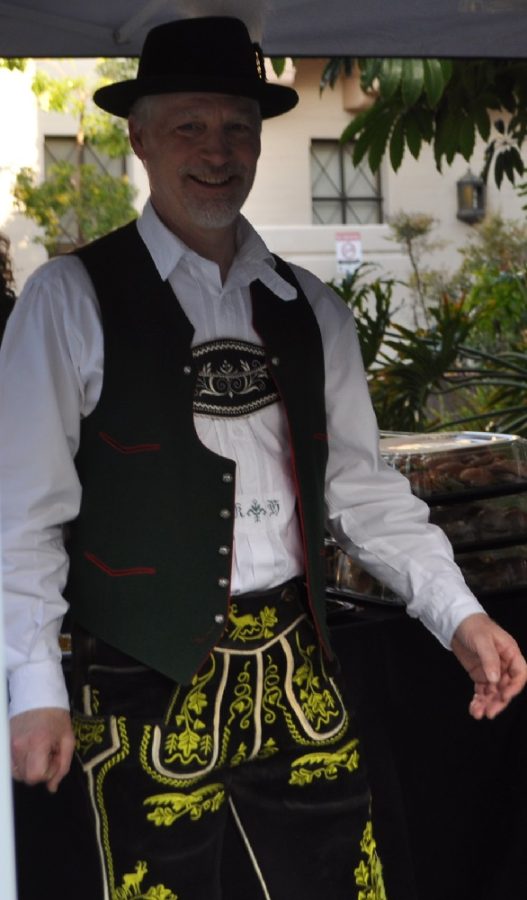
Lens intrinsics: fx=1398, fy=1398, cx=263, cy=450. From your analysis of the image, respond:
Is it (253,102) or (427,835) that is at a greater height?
(253,102)

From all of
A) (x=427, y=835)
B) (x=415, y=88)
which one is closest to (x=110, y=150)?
(x=415, y=88)

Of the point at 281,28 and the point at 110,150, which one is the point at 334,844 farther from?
the point at 110,150

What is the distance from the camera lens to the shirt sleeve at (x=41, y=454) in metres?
1.96

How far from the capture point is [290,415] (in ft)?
7.31

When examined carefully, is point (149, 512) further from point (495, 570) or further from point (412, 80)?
point (412, 80)

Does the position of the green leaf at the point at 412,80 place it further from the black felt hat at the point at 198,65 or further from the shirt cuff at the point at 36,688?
the shirt cuff at the point at 36,688

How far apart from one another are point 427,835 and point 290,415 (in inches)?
46.4

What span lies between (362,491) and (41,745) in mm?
760

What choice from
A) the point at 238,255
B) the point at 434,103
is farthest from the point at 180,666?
the point at 434,103

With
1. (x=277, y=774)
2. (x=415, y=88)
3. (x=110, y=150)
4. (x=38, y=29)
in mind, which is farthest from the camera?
(x=110, y=150)

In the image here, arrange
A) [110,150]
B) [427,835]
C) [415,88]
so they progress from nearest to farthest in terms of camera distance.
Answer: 1. [427,835]
2. [415,88]
3. [110,150]

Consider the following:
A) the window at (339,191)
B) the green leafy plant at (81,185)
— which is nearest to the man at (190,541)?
the green leafy plant at (81,185)

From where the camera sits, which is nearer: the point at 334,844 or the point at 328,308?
the point at 334,844

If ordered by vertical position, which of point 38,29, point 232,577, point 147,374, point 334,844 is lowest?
point 334,844
